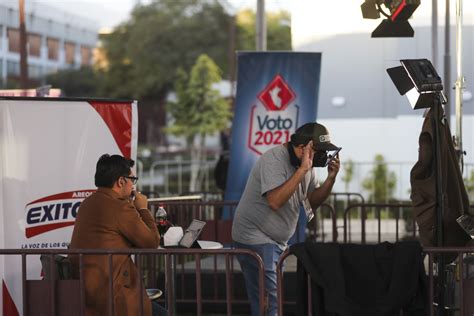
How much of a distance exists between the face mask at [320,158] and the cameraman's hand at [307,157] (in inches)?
2.6

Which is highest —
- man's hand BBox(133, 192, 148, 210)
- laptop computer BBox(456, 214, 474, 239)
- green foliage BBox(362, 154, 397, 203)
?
man's hand BBox(133, 192, 148, 210)

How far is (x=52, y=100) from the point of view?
6.38 m

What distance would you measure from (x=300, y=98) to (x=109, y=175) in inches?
195

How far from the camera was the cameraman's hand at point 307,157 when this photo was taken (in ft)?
19.4

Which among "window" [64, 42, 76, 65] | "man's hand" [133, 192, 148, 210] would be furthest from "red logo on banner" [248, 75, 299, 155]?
"window" [64, 42, 76, 65]

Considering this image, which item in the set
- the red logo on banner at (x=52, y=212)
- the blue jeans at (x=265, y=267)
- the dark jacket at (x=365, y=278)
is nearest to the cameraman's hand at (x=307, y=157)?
the blue jeans at (x=265, y=267)

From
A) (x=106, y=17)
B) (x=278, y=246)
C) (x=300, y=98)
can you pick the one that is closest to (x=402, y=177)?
(x=300, y=98)

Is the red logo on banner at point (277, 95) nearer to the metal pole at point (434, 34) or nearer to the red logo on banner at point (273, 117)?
the red logo on banner at point (273, 117)

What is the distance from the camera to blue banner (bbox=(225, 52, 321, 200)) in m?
10.3

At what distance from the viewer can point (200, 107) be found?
34.2 meters

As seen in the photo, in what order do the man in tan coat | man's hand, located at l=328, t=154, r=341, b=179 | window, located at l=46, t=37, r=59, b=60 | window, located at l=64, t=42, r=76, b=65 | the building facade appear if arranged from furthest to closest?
window, located at l=64, t=42, r=76, b=65 → window, located at l=46, t=37, r=59, b=60 → the building facade → man's hand, located at l=328, t=154, r=341, b=179 → the man in tan coat

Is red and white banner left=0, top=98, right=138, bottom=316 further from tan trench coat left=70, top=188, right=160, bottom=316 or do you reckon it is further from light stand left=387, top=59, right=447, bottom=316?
light stand left=387, top=59, right=447, bottom=316

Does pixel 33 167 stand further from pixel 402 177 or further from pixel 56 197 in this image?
pixel 402 177

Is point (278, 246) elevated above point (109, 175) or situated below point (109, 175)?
below
